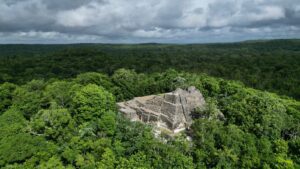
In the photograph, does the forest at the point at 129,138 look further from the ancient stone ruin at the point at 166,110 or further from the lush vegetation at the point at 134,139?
the ancient stone ruin at the point at 166,110

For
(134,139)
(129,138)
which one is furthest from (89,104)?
(134,139)

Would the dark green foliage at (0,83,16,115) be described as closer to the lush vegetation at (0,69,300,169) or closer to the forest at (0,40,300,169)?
the forest at (0,40,300,169)

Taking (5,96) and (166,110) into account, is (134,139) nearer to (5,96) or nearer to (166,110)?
(166,110)

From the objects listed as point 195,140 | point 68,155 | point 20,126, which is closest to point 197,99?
Result: point 195,140

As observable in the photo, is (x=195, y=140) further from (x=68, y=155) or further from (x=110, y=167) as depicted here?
(x=68, y=155)

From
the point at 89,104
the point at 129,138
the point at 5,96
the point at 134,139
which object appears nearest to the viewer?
the point at 134,139

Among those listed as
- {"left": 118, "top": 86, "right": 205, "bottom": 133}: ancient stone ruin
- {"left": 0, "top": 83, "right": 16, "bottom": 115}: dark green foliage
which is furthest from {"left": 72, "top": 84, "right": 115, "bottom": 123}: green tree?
{"left": 0, "top": 83, "right": 16, "bottom": 115}: dark green foliage

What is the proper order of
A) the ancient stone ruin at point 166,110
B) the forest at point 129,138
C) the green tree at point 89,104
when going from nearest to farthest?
the forest at point 129,138
the green tree at point 89,104
the ancient stone ruin at point 166,110

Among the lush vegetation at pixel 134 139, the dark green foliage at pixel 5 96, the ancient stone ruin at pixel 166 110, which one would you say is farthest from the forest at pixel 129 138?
the dark green foliage at pixel 5 96
